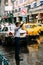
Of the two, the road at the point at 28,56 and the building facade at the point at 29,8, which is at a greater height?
the road at the point at 28,56

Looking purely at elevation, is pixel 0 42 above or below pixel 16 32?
below

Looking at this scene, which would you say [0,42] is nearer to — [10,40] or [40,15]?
[10,40]

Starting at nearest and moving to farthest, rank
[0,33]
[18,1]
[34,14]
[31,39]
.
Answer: [0,33] < [31,39] < [34,14] < [18,1]

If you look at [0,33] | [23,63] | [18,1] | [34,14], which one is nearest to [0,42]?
[0,33]

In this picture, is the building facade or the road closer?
the road

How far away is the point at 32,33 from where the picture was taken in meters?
22.7

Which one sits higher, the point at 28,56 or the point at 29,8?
the point at 28,56

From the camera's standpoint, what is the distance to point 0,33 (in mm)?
20891

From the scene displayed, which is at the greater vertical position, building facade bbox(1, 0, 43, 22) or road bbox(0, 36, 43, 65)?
road bbox(0, 36, 43, 65)

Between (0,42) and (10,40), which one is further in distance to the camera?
(0,42)

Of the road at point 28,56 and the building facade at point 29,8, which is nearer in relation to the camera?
the road at point 28,56

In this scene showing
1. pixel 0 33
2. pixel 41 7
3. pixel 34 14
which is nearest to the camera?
pixel 0 33

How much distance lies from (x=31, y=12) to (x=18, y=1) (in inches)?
522

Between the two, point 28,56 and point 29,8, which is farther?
point 29,8
